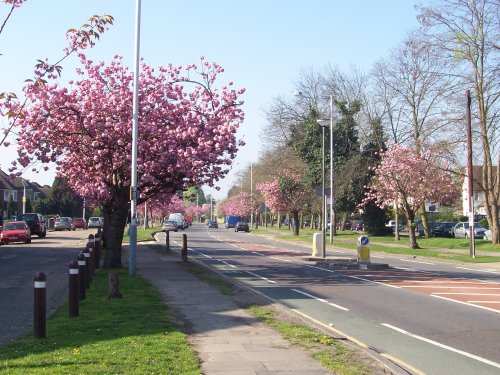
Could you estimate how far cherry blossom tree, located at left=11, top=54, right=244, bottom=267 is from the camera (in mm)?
19703

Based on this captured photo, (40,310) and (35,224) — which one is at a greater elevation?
(35,224)

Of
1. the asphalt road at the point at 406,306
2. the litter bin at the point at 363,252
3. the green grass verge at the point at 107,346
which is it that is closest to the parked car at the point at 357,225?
the asphalt road at the point at 406,306

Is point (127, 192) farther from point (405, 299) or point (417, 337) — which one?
point (417, 337)

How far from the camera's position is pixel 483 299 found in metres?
14.9

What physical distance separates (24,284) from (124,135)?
582cm

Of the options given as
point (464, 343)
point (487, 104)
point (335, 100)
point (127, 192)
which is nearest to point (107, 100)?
point (127, 192)

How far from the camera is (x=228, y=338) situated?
29.7ft

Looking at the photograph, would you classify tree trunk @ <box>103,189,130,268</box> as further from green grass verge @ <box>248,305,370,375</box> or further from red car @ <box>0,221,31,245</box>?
red car @ <box>0,221,31,245</box>

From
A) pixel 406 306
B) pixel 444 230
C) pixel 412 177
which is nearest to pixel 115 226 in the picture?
pixel 406 306

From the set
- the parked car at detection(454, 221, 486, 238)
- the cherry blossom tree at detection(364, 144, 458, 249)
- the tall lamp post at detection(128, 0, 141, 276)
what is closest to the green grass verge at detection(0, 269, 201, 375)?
the tall lamp post at detection(128, 0, 141, 276)

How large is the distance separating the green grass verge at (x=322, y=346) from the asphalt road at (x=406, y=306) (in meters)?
0.61

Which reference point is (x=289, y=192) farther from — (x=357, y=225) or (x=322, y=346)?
(x=322, y=346)

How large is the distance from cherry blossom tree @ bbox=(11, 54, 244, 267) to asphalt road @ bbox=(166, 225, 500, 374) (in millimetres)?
4191

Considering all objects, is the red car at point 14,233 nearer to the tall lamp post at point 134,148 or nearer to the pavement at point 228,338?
the tall lamp post at point 134,148
